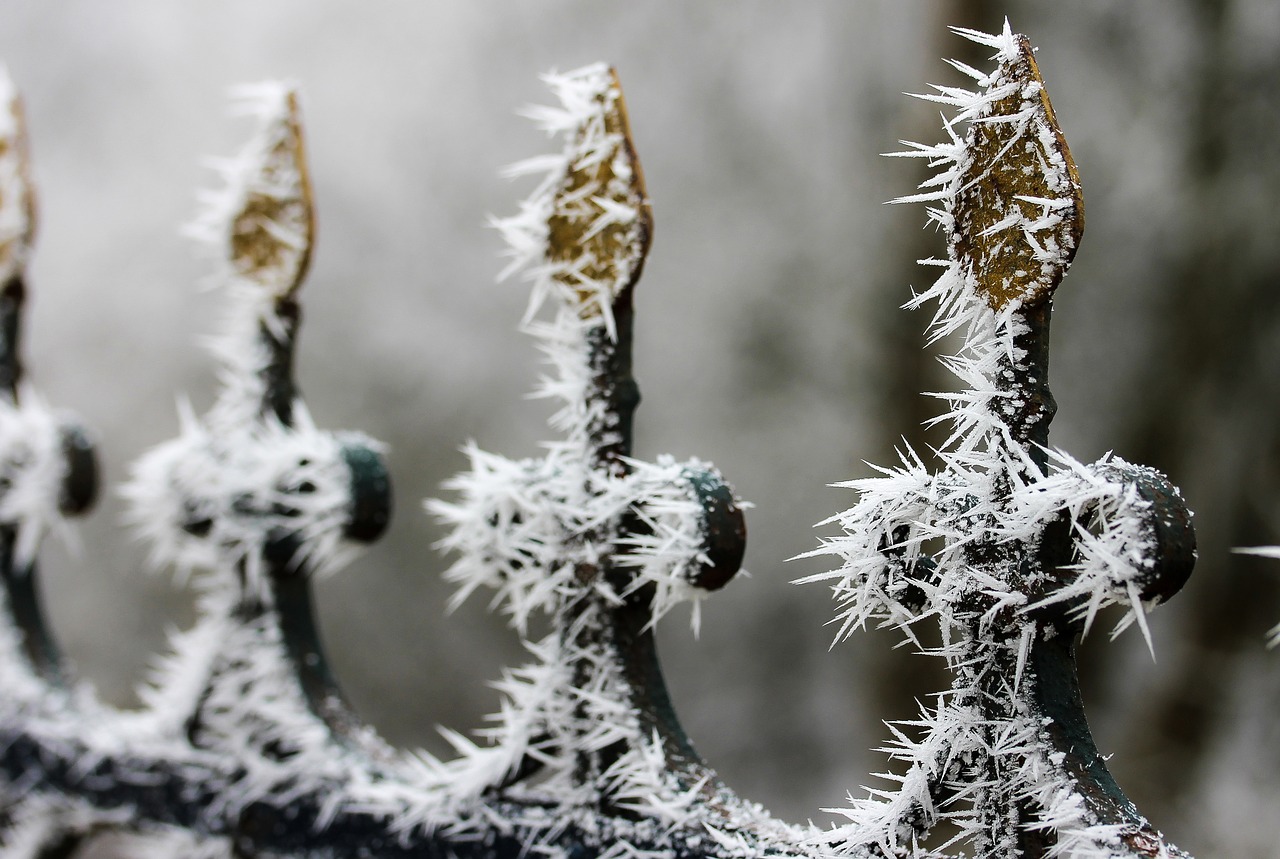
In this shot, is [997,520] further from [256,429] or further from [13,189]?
[13,189]

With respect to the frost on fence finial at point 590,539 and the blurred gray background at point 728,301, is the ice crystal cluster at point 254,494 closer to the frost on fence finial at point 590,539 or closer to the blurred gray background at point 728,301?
the frost on fence finial at point 590,539

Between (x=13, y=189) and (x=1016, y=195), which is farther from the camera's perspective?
(x=13, y=189)

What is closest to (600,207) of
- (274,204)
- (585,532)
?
(585,532)

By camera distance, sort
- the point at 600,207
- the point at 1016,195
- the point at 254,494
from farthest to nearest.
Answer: the point at 254,494
the point at 600,207
the point at 1016,195

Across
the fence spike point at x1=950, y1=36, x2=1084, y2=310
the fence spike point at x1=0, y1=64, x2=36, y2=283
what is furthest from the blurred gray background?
the fence spike point at x1=950, y1=36, x2=1084, y2=310

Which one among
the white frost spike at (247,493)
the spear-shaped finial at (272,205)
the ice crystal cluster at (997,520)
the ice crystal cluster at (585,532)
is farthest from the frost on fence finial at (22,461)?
the ice crystal cluster at (997,520)

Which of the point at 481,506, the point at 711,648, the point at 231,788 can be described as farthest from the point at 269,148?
the point at 711,648

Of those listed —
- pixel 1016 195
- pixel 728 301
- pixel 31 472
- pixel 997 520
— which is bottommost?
pixel 31 472
